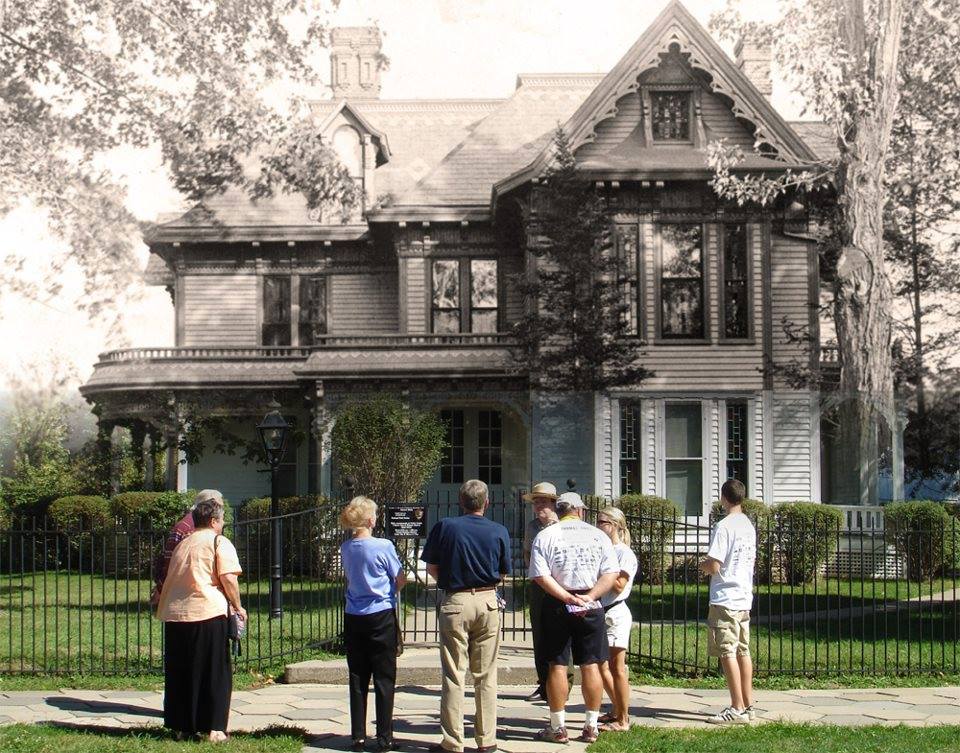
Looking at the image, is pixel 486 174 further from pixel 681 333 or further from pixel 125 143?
pixel 125 143

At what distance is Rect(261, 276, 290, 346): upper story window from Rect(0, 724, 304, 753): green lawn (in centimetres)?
1858

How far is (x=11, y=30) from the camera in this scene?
939 inches

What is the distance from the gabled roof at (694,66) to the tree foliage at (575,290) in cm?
51

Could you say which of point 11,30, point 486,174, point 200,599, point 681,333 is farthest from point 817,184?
point 200,599

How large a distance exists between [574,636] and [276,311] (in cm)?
1978

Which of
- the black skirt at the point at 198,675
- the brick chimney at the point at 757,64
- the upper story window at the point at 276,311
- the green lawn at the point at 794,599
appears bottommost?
the green lawn at the point at 794,599

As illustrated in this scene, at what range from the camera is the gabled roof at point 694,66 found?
23.4 m

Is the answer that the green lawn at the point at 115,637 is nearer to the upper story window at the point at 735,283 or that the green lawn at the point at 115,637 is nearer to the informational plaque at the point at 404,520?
the informational plaque at the point at 404,520

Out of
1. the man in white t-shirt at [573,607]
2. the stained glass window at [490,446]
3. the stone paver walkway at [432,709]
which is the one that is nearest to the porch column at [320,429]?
the stained glass window at [490,446]

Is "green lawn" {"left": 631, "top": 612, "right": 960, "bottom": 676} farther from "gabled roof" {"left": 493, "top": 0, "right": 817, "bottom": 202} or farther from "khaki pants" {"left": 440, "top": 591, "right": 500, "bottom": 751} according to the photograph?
"gabled roof" {"left": 493, "top": 0, "right": 817, "bottom": 202}

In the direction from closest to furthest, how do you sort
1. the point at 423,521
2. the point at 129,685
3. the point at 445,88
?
the point at 129,685 < the point at 423,521 < the point at 445,88

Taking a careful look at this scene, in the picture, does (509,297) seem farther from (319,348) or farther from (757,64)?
(757,64)

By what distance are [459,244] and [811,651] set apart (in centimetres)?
1440

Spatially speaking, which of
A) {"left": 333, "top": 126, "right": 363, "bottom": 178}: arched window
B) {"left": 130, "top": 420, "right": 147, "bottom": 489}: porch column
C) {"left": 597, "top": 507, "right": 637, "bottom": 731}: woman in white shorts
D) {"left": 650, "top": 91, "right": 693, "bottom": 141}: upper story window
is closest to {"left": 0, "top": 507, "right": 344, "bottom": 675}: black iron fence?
{"left": 597, "top": 507, "right": 637, "bottom": 731}: woman in white shorts
